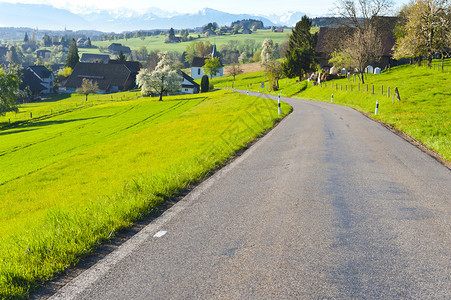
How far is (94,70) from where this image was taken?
4146 inches

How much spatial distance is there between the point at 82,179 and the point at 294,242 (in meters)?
14.0

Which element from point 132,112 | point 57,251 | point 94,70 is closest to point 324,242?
point 57,251

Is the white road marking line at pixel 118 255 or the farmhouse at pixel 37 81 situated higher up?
the farmhouse at pixel 37 81

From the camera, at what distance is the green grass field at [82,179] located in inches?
184

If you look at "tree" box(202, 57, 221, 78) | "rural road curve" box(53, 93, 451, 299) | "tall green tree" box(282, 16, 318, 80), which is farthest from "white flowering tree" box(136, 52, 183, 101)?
"rural road curve" box(53, 93, 451, 299)

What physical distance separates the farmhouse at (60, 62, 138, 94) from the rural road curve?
98.5 meters

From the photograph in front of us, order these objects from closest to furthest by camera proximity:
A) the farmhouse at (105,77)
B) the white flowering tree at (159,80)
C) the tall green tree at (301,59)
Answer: the white flowering tree at (159,80) → the tall green tree at (301,59) → the farmhouse at (105,77)

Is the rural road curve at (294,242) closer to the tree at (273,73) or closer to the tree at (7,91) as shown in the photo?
the tree at (7,91)

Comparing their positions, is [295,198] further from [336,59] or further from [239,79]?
[239,79]

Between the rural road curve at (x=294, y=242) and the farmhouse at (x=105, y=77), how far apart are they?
98454 millimetres

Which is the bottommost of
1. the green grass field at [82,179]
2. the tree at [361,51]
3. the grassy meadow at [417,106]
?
the green grass field at [82,179]

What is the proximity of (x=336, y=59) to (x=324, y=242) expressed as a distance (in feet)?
193


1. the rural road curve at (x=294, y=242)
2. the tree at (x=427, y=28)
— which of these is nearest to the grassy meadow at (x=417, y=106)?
the tree at (x=427, y=28)

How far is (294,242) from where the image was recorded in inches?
193
